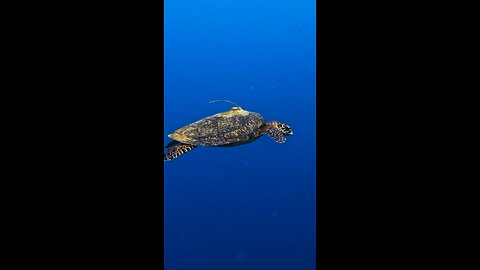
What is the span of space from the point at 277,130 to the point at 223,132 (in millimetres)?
530

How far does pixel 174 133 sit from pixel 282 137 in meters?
1.01

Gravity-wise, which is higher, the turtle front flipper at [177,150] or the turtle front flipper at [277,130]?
the turtle front flipper at [277,130]

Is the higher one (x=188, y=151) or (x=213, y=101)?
(x=213, y=101)

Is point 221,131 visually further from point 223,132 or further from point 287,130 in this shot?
point 287,130

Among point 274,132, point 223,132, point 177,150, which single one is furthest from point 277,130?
point 177,150

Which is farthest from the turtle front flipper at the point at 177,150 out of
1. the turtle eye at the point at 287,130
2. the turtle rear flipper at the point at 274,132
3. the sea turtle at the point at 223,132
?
→ the turtle eye at the point at 287,130

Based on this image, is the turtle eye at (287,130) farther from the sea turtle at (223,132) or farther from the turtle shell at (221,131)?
the turtle shell at (221,131)

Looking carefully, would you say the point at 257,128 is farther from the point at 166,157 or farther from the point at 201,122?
the point at 166,157

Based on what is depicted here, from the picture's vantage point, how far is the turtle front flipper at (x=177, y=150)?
326 cm

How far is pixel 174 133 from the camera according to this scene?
3.41m

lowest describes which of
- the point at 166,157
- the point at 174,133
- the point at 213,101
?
the point at 166,157

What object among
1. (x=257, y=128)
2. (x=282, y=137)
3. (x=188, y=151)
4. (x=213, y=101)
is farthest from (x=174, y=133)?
(x=282, y=137)

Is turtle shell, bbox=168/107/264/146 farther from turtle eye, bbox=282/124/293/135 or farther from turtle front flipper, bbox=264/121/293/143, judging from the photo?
turtle eye, bbox=282/124/293/135

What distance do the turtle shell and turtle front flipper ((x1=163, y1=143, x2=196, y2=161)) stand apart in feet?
0.18
